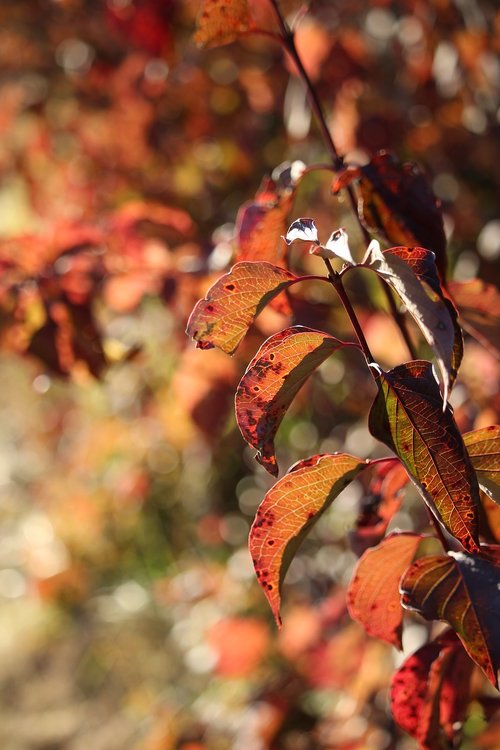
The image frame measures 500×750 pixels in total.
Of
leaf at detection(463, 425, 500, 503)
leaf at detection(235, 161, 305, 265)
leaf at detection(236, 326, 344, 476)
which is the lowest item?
leaf at detection(463, 425, 500, 503)

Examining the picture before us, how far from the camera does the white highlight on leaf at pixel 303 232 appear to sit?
63 centimetres

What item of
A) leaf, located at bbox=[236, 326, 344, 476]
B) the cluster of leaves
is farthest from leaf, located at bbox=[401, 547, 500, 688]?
leaf, located at bbox=[236, 326, 344, 476]

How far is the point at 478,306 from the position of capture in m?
0.90

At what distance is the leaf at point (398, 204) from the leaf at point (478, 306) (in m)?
0.07

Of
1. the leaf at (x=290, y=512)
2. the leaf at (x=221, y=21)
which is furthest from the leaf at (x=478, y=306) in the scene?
the leaf at (x=221, y=21)

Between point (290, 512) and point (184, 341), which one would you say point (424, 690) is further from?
point (184, 341)

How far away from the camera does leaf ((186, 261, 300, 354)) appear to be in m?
0.65

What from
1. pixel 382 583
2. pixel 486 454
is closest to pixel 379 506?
pixel 382 583

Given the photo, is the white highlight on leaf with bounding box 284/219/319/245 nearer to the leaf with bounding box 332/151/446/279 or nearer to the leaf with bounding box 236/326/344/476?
the leaf with bounding box 236/326/344/476

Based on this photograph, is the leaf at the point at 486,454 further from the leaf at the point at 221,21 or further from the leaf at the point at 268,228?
the leaf at the point at 221,21

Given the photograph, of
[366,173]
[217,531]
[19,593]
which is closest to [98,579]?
[19,593]

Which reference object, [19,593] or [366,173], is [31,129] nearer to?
[19,593]

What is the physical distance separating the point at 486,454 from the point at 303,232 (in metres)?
0.23

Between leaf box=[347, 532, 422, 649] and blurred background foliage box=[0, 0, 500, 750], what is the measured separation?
0.15m
